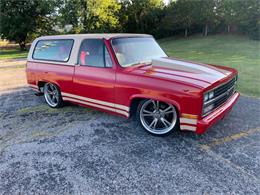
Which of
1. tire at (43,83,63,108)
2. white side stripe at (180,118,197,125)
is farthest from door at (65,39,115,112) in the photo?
white side stripe at (180,118,197,125)

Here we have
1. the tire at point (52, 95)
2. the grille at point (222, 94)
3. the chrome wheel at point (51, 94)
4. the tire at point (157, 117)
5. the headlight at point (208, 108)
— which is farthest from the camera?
the chrome wheel at point (51, 94)

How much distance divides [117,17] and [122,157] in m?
35.7

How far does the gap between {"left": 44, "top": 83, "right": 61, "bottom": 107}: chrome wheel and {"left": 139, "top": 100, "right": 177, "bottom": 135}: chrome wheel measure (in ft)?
8.25

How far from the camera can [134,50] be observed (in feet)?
14.7

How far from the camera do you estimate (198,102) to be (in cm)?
329

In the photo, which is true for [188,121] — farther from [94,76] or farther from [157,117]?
[94,76]

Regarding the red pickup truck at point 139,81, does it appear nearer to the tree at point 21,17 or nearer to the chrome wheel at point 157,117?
the chrome wheel at point 157,117

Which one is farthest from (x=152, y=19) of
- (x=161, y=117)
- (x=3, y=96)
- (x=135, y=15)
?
(x=161, y=117)

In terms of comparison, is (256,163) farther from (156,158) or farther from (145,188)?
(145,188)

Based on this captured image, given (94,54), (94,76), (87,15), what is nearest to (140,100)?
(94,76)

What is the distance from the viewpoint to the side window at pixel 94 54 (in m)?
4.24

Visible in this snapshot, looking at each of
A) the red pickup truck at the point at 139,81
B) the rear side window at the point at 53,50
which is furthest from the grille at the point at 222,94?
the rear side window at the point at 53,50

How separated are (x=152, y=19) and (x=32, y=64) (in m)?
33.2

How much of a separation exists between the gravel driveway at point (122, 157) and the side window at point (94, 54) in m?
1.23
